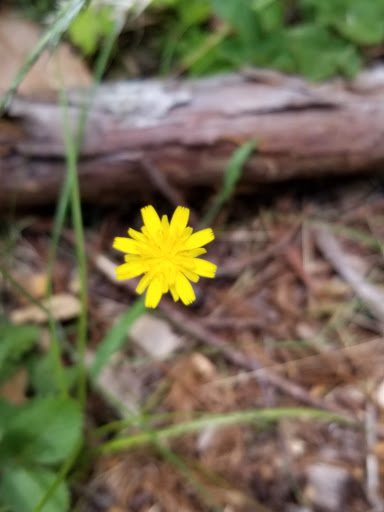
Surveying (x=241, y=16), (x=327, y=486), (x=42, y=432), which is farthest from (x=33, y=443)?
(x=241, y=16)

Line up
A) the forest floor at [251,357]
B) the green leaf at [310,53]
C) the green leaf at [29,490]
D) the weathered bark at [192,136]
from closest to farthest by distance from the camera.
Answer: the green leaf at [29,490] < the forest floor at [251,357] < the weathered bark at [192,136] < the green leaf at [310,53]

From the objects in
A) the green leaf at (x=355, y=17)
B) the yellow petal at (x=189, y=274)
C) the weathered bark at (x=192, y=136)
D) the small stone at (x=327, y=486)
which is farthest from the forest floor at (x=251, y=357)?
the green leaf at (x=355, y=17)

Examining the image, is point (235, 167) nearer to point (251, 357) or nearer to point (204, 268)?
point (251, 357)

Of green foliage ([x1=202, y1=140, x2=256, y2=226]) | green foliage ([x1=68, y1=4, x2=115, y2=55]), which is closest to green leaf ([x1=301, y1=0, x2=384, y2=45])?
green foliage ([x1=202, y1=140, x2=256, y2=226])

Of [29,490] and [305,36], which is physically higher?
[305,36]

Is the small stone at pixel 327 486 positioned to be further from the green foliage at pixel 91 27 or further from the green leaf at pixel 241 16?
the green foliage at pixel 91 27

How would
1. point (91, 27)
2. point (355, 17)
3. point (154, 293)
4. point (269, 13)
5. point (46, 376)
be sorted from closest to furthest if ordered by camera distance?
point (154, 293) < point (46, 376) < point (355, 17) < point (269, 13) < point (91, 27)
